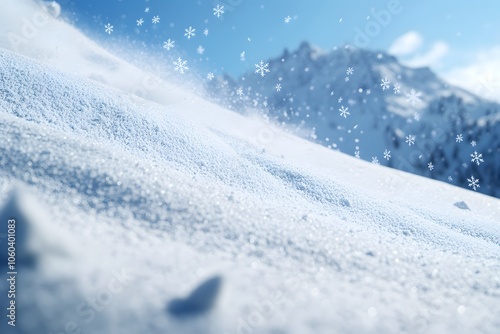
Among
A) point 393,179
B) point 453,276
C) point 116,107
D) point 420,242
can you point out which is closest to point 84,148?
point 116,107

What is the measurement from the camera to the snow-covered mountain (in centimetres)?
5547

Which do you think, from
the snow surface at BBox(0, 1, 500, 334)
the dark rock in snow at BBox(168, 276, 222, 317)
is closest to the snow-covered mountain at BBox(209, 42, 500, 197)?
the snow surface at BBox(0, 1, 500, 334)

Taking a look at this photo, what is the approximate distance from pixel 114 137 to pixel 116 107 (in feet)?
2.14

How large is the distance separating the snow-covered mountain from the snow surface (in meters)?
36.7

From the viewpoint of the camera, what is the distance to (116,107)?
3.93m

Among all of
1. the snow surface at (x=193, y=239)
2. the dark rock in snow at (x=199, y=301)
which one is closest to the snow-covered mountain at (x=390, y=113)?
the snow surface at (x=193, y=239)

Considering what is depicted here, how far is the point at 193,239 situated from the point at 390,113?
7842cm

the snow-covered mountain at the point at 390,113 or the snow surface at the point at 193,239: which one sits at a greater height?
the snow-covered mountain at the point at 390,113

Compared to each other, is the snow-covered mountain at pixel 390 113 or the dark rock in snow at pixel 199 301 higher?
the snow-covered mountain at pixel 390 113

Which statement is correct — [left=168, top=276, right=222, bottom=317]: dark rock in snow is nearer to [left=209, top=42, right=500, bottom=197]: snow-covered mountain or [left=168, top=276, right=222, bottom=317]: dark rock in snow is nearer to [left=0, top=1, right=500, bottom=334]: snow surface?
[left=0, top=1, right=500, bottom=334]: snow surface

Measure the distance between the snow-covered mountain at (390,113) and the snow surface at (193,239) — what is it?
120 ft

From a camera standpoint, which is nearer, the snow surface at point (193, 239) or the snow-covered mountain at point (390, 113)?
the snow surface at point (193, 239)

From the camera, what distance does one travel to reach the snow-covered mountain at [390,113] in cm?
5547

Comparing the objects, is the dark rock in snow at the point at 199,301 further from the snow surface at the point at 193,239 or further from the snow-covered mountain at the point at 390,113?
the snow-covered mountain at the point at 390,113
